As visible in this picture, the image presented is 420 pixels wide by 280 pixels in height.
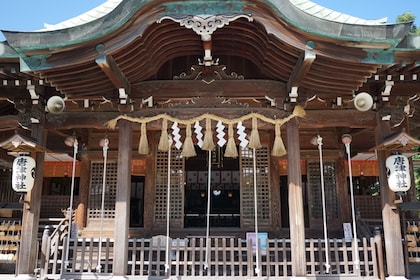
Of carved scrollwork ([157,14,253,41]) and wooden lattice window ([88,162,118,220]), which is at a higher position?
carved scrollwork ([157,14,253,41])

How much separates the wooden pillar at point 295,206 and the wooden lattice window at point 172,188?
387 cm

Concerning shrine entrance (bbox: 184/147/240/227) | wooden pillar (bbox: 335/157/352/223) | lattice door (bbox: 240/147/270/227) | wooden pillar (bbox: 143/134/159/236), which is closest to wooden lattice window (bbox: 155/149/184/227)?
wooden pillar (bbox: 143/134/159/236)

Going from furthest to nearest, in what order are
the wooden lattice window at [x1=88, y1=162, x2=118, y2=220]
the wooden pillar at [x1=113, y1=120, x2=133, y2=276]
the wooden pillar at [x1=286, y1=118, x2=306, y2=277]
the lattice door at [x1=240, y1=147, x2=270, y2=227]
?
the wooden lattice window at [x1=88, y1=162, x2=118, y2=220] → the lattice door at [x1=240, y1=147, x2=270, y2=227] → the wooden pillar at [x1=113, y1=120, x2=133, y2=276] → the wooden pillar at [x1=286, y1=118, x2=306, y2=277]

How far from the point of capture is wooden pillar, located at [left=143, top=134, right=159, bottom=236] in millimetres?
10023

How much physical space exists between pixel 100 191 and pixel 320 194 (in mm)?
6621

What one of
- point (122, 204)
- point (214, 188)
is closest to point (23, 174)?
point (122, 204)

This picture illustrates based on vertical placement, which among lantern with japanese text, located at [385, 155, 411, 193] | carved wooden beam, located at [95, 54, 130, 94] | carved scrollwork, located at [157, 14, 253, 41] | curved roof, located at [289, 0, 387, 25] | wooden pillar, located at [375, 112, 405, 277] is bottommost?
wooden pillar, located at [375, 112, 405, 277]

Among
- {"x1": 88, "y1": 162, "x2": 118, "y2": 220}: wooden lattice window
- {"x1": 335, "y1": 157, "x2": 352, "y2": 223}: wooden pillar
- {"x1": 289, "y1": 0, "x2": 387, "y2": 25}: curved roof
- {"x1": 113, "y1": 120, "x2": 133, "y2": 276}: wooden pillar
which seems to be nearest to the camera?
{"x1": 113, "y1": 120, "x2": 133, "y2": 276}: wooden pillar

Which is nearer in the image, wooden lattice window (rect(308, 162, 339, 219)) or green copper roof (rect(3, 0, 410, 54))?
green copper roof (rect(3, 0, 410, 54))

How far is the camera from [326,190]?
35.1ft

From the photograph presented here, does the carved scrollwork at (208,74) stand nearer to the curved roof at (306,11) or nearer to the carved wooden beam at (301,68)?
the carved wooden beam at (301,68)

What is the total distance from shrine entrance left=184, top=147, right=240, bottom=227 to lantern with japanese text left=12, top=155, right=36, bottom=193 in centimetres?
602

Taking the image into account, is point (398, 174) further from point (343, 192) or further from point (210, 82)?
point (210, 82)

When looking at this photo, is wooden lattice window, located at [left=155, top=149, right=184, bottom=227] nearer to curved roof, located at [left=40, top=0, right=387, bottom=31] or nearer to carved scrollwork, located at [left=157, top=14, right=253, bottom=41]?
curved roof, located at [left=40, top=0, right=387, bottom=31]
